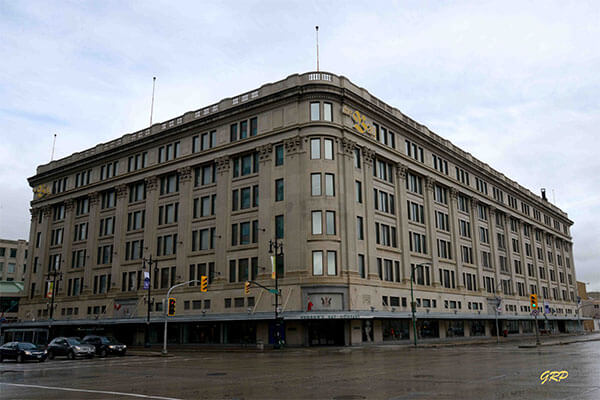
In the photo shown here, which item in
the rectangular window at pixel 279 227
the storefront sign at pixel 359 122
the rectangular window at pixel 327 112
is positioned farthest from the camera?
the storefront sign at pixel 359 122

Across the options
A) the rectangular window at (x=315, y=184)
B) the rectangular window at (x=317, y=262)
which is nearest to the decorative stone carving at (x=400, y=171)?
the rectangular window at (x=315, y=184)

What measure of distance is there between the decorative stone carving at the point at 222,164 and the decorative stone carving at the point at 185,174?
4950 mm

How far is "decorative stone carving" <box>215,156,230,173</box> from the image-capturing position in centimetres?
5997

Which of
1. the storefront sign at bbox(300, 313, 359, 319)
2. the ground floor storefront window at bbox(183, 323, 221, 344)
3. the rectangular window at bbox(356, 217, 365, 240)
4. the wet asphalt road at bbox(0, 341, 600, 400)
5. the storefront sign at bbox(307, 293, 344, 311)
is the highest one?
the rectangular window at bbox(356, 217, 365, 240)

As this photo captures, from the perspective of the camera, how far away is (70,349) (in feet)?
133

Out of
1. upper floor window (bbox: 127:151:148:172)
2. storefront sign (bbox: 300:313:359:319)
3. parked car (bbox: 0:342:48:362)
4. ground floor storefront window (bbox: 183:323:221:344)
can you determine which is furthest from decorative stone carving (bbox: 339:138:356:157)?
parked car (bbox: 0:342:48:362)

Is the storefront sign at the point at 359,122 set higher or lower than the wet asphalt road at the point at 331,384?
higher

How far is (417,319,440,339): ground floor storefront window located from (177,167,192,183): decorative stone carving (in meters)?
33.0

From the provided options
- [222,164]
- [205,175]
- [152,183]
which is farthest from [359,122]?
[152,183]

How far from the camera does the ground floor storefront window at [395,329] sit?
180 feet

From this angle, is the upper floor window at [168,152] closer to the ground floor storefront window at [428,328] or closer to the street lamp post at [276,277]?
the street lamp post at [276,277]

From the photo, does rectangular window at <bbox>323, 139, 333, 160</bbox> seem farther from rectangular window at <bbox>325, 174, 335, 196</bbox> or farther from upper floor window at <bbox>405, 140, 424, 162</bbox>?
upper floor window at <bbox>405, 140, 424, 162</bbox>

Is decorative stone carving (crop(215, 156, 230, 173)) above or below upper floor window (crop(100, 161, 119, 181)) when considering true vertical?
below

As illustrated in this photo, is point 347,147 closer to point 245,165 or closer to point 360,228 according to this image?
point 360,228
